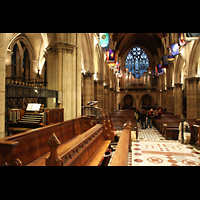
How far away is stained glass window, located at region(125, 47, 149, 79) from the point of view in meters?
30.3

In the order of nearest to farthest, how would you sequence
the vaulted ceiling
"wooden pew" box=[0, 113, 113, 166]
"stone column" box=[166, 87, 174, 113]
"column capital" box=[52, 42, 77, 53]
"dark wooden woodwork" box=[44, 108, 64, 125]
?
"wooden pew" box=[0, 113, 113, 166] → "dark wooden woodwork" box=[44, 108, 64, 125] → "column capital" box=[52, 42, 77, 53] → "stone column" box=[166, 87, 174, 113] → the vaulted ceiling

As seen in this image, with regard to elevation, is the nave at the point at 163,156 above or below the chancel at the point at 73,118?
below

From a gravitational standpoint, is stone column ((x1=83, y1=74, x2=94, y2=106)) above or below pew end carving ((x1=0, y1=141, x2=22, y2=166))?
above

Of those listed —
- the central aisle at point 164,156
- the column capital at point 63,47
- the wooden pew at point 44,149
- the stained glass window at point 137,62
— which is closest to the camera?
the wooden pew at point 44,149

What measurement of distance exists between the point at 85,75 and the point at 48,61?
486cm

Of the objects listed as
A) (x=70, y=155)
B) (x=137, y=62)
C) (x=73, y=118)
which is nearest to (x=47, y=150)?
(x=70, y=155)

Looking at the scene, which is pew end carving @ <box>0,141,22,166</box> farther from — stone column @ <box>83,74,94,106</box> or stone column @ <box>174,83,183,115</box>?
stone column @ <box>174,83,183,115</box>

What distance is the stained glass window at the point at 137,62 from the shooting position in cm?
3030

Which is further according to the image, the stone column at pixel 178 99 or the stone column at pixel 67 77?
the stone column at pixel 178 99

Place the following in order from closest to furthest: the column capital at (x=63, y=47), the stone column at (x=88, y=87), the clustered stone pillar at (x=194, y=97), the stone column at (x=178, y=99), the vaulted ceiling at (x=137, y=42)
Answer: the column capital at (x=63, y=47) < the stone column at (x=88, y=87) < the clustered stone pillar at (x=194, y=97) < the stone column at (x=178, y=99) < the vaulted ceiling at (x=137, y=42)

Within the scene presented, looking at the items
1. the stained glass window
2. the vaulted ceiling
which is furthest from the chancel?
the stained glass window

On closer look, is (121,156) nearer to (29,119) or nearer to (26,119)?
(29,119)

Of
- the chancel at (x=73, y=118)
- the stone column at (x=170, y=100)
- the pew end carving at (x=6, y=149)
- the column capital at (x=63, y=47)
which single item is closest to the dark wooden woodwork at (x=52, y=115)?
the chancel at (x=73, y=118)

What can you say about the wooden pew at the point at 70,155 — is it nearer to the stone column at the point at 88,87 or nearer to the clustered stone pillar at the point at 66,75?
the clustered stone pillar at the point at 66,75
